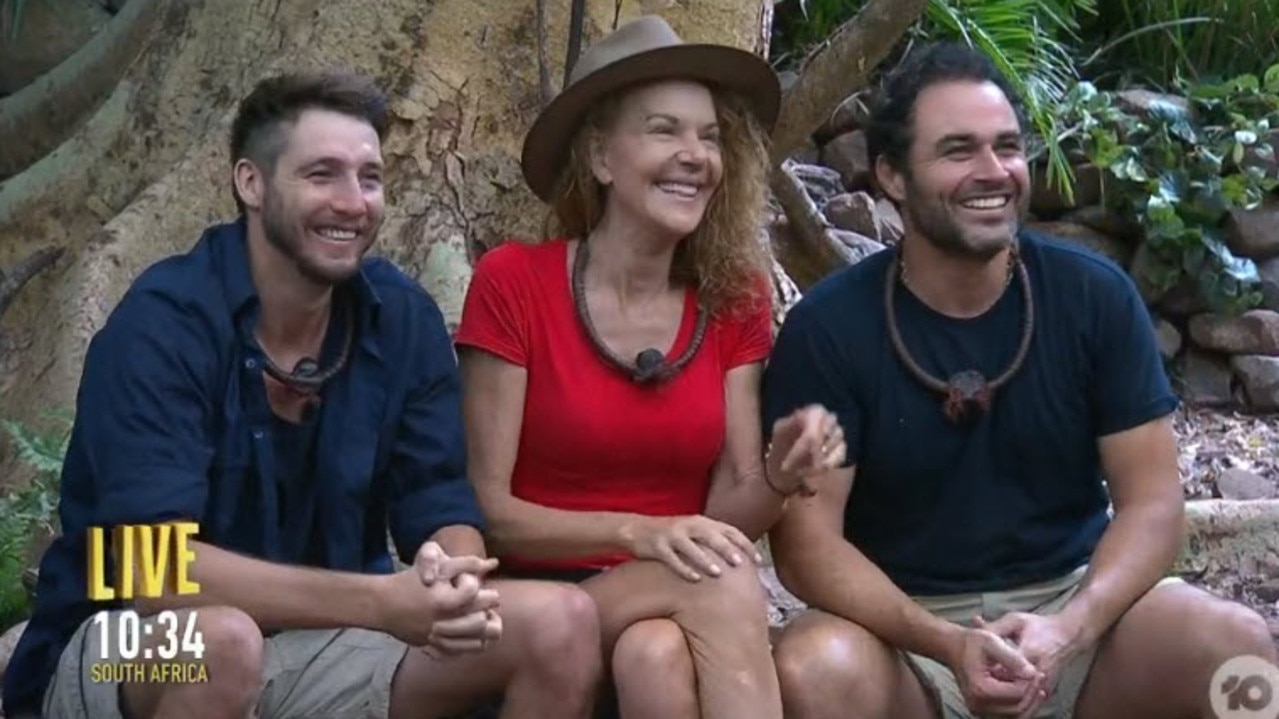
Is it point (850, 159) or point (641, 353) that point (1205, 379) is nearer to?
point (850, 159)

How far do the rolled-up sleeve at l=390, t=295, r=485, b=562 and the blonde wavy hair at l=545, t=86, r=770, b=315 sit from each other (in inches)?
18.4

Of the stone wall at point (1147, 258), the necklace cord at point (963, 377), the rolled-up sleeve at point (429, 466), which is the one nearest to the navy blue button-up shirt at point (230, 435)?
the rolled-up sleeve at point (429, 466)

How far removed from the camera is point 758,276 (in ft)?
12.7

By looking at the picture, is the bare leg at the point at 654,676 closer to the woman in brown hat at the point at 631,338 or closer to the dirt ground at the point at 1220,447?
the woman in brown hat at the point at 631,338

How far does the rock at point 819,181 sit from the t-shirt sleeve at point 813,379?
3.80m

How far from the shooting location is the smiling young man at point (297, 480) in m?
3.23

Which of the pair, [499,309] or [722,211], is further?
[722,211]

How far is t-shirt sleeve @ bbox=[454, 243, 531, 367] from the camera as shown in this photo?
3.71 m

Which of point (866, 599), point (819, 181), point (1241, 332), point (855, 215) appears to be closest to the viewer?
point (866, 599)

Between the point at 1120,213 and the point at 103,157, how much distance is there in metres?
4.23

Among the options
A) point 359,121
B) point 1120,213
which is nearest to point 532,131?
point 359,121

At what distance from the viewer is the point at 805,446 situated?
3.40m

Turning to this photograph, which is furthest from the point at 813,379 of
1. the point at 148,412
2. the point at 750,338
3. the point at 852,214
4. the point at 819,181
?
the point at 819,181

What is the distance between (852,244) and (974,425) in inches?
117
